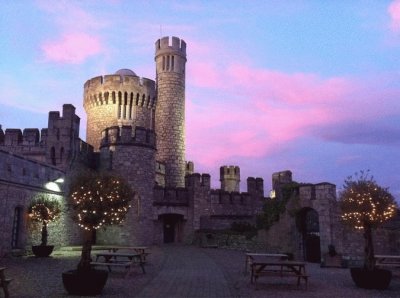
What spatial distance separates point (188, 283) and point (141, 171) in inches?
652

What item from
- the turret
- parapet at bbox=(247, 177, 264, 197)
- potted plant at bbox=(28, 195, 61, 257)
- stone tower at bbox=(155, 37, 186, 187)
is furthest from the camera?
stone tower at bbox=(155, 37, 186, 187)

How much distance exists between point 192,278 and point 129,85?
27.2 metres

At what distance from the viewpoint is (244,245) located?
25.1 m

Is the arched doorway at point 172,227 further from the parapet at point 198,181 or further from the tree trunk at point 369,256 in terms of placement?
the tree trunk at point 369,256

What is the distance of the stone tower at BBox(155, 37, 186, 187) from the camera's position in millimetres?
38719

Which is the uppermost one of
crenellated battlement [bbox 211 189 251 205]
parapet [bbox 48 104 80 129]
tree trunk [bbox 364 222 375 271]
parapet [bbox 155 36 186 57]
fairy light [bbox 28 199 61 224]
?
parapet [bbox 155 36 186 57]

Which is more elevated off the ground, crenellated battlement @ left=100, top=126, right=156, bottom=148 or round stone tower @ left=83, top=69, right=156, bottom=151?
round stone tower @ left=83, top=69, right=156, bottom=151

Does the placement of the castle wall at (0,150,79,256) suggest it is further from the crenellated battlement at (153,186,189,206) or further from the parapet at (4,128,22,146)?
the crenellated battlement at (153,186,189,206)

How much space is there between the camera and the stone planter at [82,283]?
9.38m

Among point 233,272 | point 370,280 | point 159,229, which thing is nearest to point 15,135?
point 159,229

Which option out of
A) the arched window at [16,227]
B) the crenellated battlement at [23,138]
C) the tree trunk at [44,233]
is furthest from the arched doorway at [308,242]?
the crenellated battlement at [23,138]

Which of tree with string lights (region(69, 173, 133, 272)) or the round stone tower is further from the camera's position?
the round stone tower

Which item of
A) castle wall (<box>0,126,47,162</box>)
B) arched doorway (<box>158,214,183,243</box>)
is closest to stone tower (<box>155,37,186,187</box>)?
arched doorway (<box>158,214,183,243</box>)

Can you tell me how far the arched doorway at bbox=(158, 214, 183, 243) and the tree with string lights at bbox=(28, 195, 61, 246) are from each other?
12.9 m
